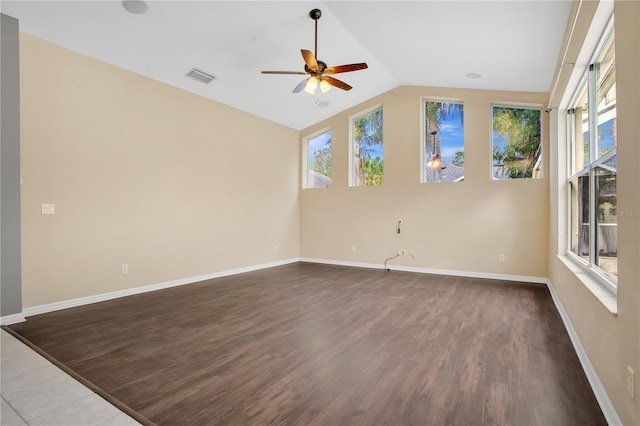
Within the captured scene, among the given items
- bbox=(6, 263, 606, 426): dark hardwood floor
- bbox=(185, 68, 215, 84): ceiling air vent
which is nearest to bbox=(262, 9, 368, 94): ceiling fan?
bbox=(185, 68, 215, 84): ceiling air vent

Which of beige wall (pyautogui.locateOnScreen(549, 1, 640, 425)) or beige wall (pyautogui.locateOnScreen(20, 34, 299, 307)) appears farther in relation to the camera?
beige wall (pyautogui.locateOnScreen(20, 34, 299, 307))

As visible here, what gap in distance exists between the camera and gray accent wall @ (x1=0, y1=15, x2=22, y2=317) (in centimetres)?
318

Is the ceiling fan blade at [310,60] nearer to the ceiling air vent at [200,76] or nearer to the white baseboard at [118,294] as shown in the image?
the ceiling air vent at [200,76]

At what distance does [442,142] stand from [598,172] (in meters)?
3.60

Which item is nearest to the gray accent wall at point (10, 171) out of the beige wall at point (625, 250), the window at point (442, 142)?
the beige wall at point (625, 250)

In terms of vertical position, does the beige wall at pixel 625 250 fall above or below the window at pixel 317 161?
below

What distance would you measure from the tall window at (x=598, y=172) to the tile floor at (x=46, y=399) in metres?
3.08

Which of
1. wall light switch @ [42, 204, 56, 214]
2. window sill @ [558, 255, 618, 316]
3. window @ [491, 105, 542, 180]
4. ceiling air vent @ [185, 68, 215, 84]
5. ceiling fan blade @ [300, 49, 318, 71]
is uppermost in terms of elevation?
ceiling air vent @ [185, 68, 215, 84]

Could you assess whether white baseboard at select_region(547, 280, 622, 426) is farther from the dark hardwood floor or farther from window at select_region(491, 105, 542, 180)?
window at select_region(491, 105, 542, 180)

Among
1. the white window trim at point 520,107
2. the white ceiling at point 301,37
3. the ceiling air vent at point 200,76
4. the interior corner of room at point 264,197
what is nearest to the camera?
the interior corner of room at point 264,197

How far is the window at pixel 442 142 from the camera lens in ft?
18.7

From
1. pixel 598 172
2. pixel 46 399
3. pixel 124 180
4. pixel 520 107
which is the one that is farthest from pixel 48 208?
pixel 520 107

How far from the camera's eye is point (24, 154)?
11.2 ft

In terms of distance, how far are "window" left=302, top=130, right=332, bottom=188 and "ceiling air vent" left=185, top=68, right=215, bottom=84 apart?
9.83 feet
